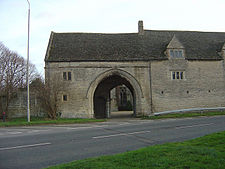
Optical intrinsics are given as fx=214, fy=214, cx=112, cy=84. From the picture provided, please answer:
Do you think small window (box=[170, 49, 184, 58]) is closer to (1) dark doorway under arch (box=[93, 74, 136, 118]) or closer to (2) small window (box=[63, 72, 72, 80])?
(1) dark doorway under arch (box=[93, 74, 136, 118])

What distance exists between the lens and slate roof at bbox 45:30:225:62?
1019 inches

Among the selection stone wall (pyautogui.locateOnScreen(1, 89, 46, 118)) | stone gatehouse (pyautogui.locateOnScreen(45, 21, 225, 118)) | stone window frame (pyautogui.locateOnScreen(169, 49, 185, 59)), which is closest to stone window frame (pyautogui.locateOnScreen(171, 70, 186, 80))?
stone gatehouse (pyautogui.locateOnScreen(45, 21, 225, 118))

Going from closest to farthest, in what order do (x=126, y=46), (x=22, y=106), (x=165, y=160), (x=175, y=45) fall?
(x=165, y=160) → (x=22, y=106) → (x=175, y=45) → (x=126, y=46)

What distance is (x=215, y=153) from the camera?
5.60 m

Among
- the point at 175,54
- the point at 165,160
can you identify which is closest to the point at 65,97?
the point at 175,54

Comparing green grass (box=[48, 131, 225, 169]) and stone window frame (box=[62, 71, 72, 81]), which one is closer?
green grass (box=[48, 131, 225, 169])

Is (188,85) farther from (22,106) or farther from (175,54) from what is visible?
(22,106)

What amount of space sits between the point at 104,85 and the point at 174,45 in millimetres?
10884

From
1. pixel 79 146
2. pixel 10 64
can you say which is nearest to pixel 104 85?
pixel 10 64

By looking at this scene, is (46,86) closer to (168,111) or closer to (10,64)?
(10,64)

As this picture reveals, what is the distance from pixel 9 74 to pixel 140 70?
57.0 feet

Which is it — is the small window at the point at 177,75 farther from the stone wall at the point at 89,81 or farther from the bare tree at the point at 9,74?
the bare tree at the point at 9,74

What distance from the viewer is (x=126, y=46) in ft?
91.4

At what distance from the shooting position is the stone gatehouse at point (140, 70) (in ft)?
82.0
